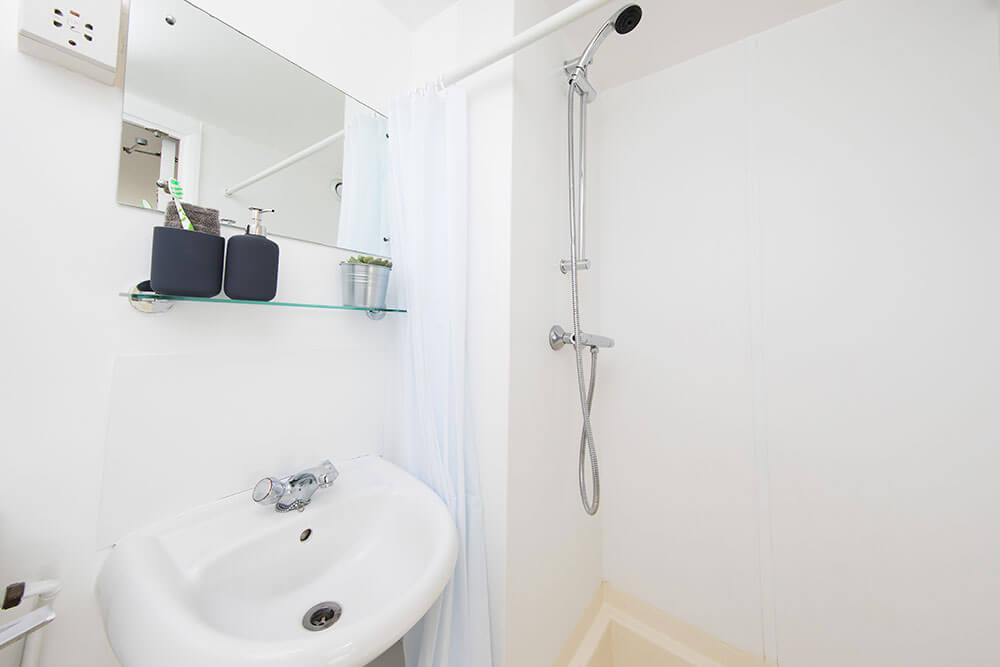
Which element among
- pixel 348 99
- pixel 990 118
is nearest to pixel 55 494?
pixel 348 99

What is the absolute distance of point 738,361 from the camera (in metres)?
1.21

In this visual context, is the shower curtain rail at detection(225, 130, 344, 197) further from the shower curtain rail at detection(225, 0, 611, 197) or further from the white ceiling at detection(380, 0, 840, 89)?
the white ceiling at detection(380, 0, 840, 89)

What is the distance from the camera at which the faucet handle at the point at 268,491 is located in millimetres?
683

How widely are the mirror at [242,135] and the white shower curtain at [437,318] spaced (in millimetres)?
128

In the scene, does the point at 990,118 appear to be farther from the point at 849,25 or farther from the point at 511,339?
the point at 511,339

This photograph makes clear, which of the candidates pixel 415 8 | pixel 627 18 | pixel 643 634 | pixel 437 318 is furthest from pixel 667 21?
pixel 643 634

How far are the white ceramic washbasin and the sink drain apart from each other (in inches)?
0.4

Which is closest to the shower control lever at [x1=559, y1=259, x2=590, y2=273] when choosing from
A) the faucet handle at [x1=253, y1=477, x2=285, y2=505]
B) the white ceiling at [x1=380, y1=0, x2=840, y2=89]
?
the white ceiling at [x1=380, y1=0, x2=840, y2=89]

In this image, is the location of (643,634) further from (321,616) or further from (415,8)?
(415,8)

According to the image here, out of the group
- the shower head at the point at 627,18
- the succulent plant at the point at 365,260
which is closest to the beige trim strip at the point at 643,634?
the succulent plant at the point at 365,260

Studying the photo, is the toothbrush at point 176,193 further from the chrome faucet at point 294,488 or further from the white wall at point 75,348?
the chrome faucet at point 294,488

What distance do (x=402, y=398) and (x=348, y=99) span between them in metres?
0.93

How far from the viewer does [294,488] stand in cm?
76

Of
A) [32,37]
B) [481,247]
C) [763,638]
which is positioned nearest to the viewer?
[32,37]
